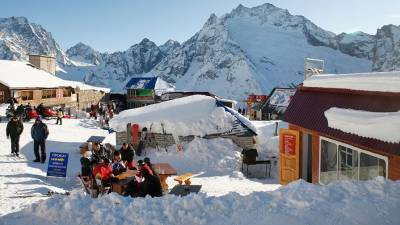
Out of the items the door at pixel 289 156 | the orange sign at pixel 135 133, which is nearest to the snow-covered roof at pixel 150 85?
the orange sign at pixel 135 133

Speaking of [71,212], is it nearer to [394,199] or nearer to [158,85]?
[394,199]

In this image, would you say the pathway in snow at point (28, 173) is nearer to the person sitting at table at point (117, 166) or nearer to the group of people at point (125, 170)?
the group of people at point (125, 170)

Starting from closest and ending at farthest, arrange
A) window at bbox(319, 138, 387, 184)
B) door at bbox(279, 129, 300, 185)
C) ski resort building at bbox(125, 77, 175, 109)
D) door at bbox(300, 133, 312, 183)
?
1. window at bbox(319, 138, 387, 184)
2. door at bbox(300, 133, 312, 183)
3. door at bbox(279, 129, 300, 185)
4. ski resort building at bbox(125, 77, 175, 109)

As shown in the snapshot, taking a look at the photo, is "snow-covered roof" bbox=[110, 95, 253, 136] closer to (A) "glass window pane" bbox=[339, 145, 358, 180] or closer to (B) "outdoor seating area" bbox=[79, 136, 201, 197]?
(B) "outdoor seating area" bbox=[79, 136, 201, 197]

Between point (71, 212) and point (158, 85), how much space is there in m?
54.4

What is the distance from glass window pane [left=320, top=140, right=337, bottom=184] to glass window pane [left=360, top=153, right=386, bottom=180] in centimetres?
129

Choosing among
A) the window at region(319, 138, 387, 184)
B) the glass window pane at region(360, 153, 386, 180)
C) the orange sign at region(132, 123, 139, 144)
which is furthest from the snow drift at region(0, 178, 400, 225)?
the orange sign at region(132, 123, 139, 144)

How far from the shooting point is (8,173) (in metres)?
12.7

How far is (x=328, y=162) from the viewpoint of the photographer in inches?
440

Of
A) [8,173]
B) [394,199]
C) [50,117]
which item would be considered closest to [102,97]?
[50,117]

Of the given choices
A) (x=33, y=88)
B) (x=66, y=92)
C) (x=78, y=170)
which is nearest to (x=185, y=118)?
(x=78, y=170)

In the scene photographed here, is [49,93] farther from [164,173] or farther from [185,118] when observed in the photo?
[164,173]

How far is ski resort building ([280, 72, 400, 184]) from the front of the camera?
27.9 ft

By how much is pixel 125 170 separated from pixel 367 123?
21.4ft
